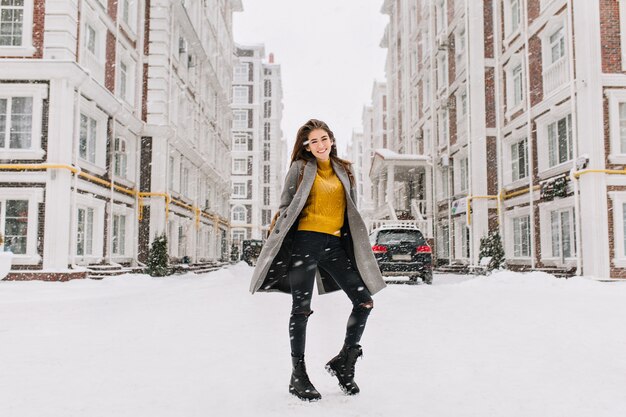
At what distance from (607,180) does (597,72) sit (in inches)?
111

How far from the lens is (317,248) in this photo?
11.3 feet

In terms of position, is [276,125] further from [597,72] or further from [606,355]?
[606,355]

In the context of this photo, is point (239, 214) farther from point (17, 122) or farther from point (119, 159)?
point (17, 122)

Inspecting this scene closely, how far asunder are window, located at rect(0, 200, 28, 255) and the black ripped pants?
12.2 meters

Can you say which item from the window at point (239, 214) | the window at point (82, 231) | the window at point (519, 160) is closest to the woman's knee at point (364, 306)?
the window at point (82, 231)

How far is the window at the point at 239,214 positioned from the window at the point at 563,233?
48.1m

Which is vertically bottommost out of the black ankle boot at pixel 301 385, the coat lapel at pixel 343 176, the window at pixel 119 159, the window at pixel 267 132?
the black ankle boot at pixel 301 385

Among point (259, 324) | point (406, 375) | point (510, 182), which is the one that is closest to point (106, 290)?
point (259, 324)

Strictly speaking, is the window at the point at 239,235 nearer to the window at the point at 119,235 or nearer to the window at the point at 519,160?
the window at the point at 119,235

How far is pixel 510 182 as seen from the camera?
65.7 ft

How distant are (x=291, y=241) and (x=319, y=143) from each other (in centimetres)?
68

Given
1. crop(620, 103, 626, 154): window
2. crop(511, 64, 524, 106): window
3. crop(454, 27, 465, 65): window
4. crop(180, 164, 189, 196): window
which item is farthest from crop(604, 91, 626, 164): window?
crop(180, 164, 189, 196): window

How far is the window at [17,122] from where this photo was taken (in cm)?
1380

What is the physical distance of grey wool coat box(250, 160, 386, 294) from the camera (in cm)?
342
